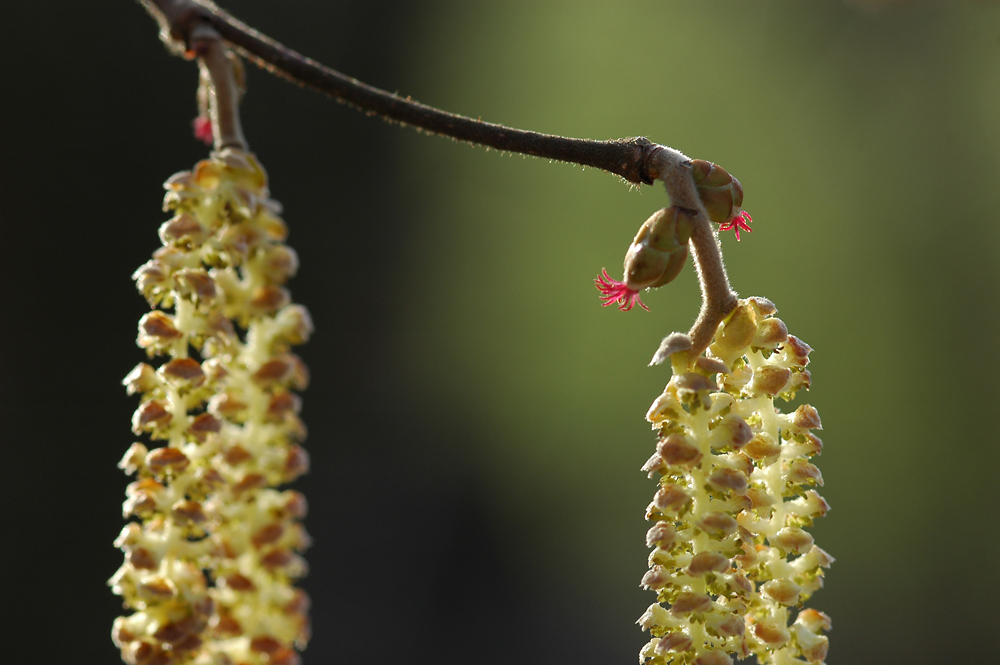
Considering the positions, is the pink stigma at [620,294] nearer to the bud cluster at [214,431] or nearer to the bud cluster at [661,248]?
the bud cluster at [661,248]

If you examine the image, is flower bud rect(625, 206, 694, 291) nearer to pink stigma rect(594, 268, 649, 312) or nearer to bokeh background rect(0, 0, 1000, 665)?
pink stigma rect(594, 268, 649, 312)

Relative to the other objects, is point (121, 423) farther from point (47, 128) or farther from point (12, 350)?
point (47, 128)

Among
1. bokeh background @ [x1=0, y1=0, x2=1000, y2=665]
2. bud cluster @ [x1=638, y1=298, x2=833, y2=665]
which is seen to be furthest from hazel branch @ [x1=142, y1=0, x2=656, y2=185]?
bokeh background @ [x1=0, y1=0, x2=1000, y2=665]

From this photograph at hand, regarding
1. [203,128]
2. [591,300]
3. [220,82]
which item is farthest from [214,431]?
[591,300]

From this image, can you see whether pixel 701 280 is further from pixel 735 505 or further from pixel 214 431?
pixel 214 431

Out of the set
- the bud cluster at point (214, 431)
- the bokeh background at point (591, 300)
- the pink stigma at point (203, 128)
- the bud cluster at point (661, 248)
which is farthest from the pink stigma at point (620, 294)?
the bokeh background at point (591, 300)

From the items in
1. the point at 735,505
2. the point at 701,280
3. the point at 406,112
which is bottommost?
the point at 735,505
